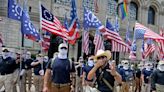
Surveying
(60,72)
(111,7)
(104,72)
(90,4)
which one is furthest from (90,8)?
(104,72)

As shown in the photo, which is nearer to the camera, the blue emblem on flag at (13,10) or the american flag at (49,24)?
the american flag at (49,24)

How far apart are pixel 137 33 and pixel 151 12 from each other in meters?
21.4

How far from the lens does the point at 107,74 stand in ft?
26.0

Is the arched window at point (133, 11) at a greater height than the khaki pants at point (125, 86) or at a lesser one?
greater

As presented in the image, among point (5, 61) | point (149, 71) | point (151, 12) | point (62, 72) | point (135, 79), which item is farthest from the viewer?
point (151, 12)

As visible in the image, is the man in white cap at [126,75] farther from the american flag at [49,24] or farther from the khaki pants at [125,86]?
the american flag at [49,24]

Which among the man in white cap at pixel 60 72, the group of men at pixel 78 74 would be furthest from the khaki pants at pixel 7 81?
the man in white cap at pixel 60 72

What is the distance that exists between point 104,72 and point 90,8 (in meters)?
28.0

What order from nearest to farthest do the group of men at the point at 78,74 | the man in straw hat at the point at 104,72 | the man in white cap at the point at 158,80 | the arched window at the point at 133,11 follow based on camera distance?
the man in straw hat at the point at 104,72 → the group of men at the point at 78,74 → the man in white cap at the point at 158,80 → the arched window at the point at 133,11

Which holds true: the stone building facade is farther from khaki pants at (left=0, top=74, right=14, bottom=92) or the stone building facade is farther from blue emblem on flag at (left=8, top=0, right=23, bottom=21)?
khaki pants at (left=0, top=74, right=14, bottom=92)

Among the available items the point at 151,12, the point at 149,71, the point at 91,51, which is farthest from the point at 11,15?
the point at 151,12

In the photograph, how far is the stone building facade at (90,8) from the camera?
29266mm

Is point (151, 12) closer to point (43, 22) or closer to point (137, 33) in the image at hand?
point (137, 33)

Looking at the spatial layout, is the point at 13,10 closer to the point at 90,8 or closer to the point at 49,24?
the point at 49,24
